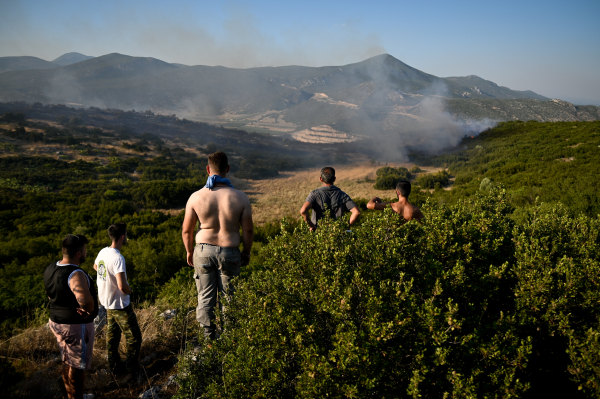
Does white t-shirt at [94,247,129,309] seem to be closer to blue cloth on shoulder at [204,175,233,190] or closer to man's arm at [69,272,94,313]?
man's arm at [69,272,94,313]

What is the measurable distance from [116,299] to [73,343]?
481 mm

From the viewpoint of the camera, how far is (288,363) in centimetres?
217

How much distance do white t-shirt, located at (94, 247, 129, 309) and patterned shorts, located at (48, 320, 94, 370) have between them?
1.02ft

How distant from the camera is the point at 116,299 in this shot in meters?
3.24

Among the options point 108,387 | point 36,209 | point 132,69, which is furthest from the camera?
point 132,69

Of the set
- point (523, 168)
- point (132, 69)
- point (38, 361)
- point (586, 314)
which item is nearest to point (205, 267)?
point (38, 361)

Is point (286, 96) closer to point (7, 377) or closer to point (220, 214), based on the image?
point (220, 214)

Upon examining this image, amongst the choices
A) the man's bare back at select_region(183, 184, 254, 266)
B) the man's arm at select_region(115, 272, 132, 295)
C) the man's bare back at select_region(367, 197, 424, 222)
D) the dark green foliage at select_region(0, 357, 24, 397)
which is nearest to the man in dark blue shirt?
the man's bare back at select_region(367, 197, 424, 222)

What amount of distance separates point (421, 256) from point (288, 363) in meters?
1.43

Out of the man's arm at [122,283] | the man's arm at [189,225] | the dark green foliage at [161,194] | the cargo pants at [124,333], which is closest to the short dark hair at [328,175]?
the man's arm at [189,225]

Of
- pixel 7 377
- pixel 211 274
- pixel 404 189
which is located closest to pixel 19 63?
pixel 7 377

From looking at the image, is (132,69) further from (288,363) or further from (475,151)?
(288,363)

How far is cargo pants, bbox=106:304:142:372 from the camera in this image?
3.28 meters

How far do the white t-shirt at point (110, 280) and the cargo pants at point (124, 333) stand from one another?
0.31 feet
